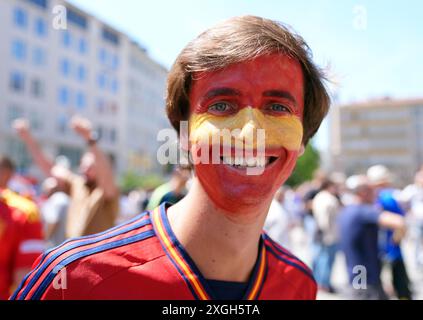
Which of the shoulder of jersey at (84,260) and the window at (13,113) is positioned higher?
the window at (13,113)

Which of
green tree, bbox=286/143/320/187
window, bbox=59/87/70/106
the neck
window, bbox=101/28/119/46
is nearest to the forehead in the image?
the neck

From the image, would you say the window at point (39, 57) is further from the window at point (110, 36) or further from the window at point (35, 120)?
the window at point (110, 36)

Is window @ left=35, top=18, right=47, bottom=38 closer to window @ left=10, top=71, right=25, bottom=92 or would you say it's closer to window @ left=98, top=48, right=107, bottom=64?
window @ left=10, top=71, right=25, bottom=92

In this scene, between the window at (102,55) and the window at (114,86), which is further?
the window at (114,86)

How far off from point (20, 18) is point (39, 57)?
A: 3.48 metres

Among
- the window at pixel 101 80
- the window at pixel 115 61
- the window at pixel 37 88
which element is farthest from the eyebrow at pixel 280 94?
the window at pixel 115 61

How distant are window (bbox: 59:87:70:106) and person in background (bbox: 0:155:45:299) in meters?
39.3

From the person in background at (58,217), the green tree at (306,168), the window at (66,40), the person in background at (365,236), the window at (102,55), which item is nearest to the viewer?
the person in background at (58,217)

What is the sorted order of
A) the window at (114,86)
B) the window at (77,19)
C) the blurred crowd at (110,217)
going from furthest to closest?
the window at (114,86), the window at (77,19), the blurred crowd at (110,217)

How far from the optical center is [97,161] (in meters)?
4.10

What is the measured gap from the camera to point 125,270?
1.51 meters

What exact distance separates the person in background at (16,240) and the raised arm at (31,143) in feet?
3.47

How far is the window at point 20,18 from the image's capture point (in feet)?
116
